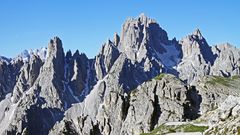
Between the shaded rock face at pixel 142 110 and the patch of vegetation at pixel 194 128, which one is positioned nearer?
the patch of vegetation at pixel 194 128

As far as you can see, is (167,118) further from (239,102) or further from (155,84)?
(239,102)

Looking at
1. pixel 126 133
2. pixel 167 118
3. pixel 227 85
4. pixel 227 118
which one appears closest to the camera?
pixel 227 118

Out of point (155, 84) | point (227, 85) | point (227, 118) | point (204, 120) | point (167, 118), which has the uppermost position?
point (155, 84)

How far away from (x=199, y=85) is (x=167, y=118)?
23.0 meters

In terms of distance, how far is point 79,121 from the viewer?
191875 millimetres

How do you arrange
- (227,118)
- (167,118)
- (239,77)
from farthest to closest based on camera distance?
(239,77) < (167,118) < (227,118)

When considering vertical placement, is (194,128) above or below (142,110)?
below

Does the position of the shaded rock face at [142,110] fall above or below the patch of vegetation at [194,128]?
above

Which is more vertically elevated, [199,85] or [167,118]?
[199,85]

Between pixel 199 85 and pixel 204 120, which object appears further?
pixel 199 85

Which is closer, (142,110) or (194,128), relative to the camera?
(194,128)

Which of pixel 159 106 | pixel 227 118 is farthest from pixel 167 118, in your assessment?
pixel 227 118

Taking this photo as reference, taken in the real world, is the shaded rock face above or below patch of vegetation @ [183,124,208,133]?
above

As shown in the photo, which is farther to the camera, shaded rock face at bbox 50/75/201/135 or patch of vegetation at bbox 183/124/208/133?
shaded rock face at bbox 50/75/201/135
